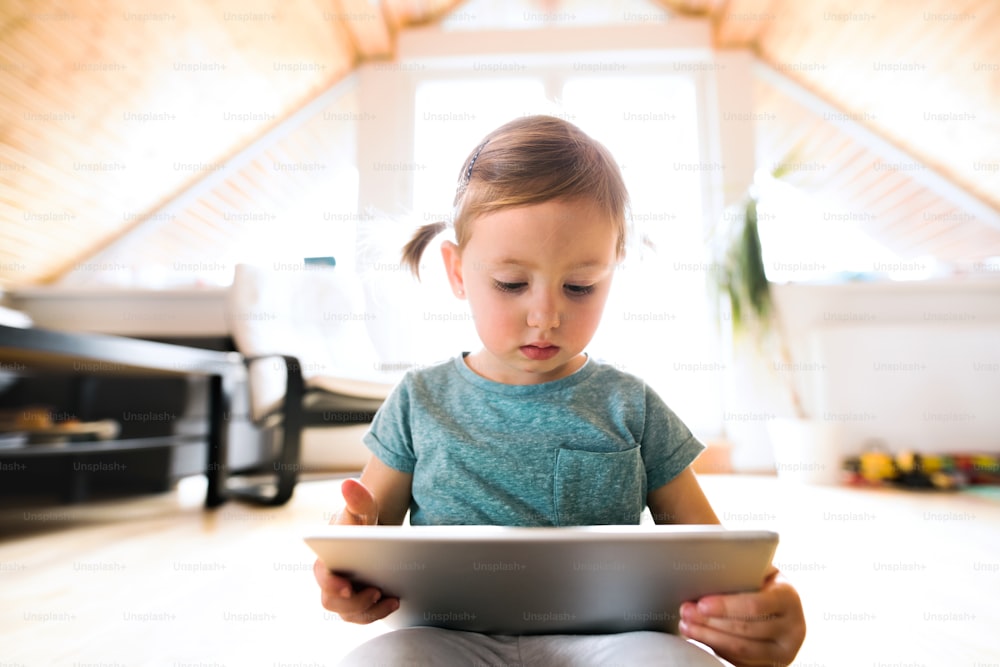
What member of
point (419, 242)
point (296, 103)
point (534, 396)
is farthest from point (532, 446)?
point (296, 103)

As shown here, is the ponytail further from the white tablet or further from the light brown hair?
the white tablet

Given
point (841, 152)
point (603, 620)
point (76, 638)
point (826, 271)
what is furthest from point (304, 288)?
→ point (841, 152)

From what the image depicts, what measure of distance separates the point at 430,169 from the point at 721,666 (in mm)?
3867

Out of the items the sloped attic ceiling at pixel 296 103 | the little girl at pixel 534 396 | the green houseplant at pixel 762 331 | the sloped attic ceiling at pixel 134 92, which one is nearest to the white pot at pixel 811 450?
the green houseplant at pixel 762 331

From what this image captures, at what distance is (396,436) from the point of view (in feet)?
2.81

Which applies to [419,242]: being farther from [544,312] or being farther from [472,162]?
[544,312]

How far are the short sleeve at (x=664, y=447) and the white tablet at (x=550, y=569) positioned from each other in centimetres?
22

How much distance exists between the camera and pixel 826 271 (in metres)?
3.80

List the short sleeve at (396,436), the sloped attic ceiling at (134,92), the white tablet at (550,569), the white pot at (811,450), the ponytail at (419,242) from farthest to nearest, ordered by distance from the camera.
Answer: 1. the white pot at (811,450)
2. the sloped attic ceiling at (134,92)
3. the ponytail at (419,242)
4. the short sleeve at (396,436)
5. the white tablet at (550,569)

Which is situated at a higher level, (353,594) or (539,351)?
(539,351)

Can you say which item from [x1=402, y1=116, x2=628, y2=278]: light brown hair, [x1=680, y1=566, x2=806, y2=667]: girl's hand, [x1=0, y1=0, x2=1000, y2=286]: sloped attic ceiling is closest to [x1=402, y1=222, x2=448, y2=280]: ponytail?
[x1=402, y1=116, x2=628, y2=278]: light brown hair

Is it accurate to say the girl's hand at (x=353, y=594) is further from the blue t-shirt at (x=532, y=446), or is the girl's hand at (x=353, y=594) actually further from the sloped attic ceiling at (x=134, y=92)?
the sloped attic ceiling at (x=134, y=92)

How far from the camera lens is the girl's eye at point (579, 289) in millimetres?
790

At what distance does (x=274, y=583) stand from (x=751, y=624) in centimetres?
116
